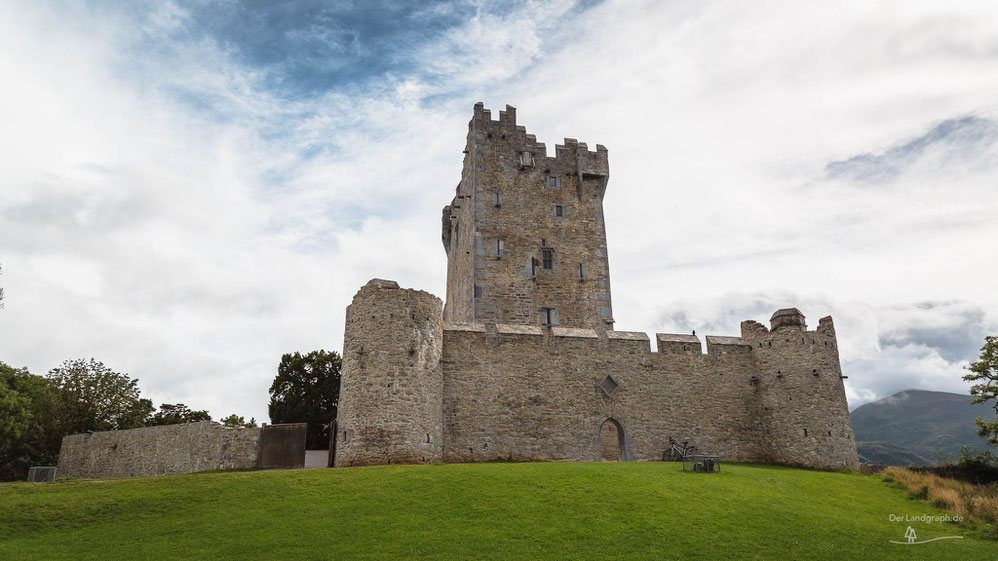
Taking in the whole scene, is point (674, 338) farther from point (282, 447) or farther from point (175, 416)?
point (175, 416)

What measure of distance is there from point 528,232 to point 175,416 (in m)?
21.3

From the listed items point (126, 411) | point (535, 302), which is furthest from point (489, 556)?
point (126, 411)

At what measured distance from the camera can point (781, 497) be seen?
16.4 metres

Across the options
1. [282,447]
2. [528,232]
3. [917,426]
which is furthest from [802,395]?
[917,426]

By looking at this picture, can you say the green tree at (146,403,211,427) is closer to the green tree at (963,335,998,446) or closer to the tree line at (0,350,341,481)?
the tree line at (0,350,341,481)

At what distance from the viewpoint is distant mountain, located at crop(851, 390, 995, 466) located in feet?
312

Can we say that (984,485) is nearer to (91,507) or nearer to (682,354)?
(682,354)

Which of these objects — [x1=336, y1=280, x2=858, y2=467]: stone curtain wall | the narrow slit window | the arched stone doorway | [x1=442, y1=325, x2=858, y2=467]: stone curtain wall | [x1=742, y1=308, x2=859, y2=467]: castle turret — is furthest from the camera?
the narrow slit window

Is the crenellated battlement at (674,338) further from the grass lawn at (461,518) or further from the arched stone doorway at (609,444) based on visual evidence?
the grass lawn at (461,518)

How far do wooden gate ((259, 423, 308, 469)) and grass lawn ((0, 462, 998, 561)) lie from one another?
2.27 meters

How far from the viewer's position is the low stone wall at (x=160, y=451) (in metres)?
20.6

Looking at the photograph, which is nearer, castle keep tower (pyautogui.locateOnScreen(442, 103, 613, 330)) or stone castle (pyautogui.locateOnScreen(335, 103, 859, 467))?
stone castle (pyautogui.locateOnScreen(335, 103, 859, 467))

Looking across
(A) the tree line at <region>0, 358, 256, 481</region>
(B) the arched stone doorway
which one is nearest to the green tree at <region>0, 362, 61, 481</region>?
(A) the tree line at <region>0, 358, 256, 481</region>

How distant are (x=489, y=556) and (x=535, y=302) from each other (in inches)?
829
